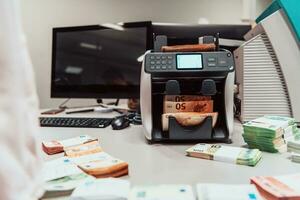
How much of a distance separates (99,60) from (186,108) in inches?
33.5

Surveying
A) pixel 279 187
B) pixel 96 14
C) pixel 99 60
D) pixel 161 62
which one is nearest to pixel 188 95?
pixel 161 62

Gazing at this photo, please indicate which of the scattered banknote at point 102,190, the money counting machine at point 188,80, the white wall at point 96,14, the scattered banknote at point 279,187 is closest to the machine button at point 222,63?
the money counting machine at point 188,80

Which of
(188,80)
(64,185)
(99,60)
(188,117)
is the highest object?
(99,60)

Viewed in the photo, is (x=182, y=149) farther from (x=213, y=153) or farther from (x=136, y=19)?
(x=136, y=19)

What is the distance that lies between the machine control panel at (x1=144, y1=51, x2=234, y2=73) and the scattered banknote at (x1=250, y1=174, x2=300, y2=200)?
1.38 ft

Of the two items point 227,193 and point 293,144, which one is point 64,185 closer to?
point 227,193

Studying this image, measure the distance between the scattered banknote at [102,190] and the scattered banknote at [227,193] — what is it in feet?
0.41

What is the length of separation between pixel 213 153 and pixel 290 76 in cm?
49

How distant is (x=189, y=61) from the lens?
962 mm

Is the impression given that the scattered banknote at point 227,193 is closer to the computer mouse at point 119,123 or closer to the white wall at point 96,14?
the computer mouse at point 119,123

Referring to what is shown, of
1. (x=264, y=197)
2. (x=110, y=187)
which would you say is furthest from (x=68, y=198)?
(x=264, y=197)

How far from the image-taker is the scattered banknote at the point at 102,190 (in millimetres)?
503

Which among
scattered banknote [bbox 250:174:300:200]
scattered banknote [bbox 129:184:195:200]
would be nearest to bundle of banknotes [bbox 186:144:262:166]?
scattered banknote [bbox 250:174:300:200]

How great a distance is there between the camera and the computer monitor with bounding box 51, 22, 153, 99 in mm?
1604
